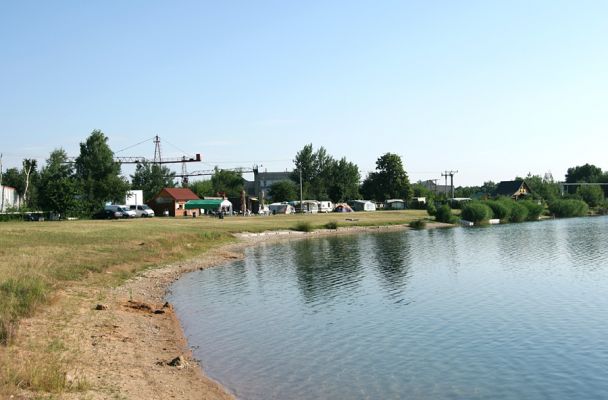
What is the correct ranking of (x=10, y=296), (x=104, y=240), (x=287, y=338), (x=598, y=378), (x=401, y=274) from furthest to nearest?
1. (x=104, y=240)
2. (x=401, y=274)
3. (x=287, y=338)
4. (x=10, y=296)
5. (x=598, y=378)

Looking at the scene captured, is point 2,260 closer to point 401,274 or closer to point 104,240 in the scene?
point 104,240

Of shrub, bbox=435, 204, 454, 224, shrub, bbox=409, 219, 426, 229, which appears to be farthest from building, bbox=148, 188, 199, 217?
shrub, bbox=435, 204, 454, 224

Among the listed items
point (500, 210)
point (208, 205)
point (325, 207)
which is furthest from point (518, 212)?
point (208, 205)

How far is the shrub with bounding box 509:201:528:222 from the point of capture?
396 feet

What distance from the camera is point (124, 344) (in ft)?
63.2

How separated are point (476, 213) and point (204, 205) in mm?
51812

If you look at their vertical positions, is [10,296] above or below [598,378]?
above

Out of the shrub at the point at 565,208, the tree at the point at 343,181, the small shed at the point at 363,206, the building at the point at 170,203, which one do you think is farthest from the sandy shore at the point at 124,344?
the tree at the point at 343,181

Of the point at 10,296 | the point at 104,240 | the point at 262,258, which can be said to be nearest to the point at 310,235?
the point at 262,258

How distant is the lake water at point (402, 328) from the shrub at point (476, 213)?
63771mm

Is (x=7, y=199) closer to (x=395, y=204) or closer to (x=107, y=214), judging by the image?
(x=107, y=214)

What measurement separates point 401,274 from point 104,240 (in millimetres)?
24110

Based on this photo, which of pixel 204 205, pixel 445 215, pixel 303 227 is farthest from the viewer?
pixel 204 205

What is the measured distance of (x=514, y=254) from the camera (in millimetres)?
54625
